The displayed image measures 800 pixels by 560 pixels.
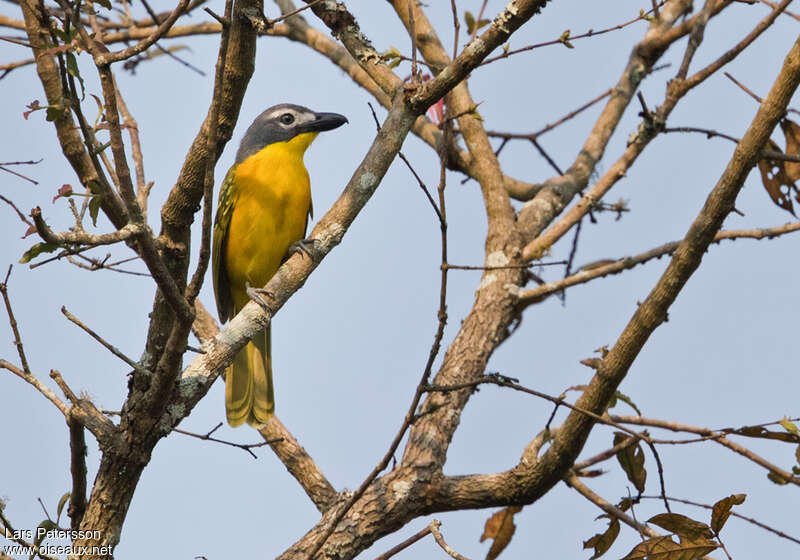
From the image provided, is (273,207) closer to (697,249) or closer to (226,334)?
(226,334)

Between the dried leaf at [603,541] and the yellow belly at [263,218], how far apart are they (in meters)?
2.64

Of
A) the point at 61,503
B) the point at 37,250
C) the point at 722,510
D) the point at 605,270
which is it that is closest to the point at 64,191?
the point at 37,250

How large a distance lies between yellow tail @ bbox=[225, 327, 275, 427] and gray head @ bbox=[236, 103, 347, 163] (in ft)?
4.33

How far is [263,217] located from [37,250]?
286 cm

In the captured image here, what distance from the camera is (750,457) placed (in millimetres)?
3506

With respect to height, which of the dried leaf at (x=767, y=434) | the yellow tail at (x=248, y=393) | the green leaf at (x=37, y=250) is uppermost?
the yellow tail at (x=248, y=393)

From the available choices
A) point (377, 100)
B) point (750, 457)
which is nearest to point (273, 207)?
point (377, 100)

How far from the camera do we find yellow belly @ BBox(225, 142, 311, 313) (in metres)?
5.58

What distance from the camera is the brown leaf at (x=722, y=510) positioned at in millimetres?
3215

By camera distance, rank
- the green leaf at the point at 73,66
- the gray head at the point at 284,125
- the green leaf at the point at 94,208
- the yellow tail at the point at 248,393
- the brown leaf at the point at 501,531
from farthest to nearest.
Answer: the gray head at the point at 284,125
the yellow tail at the point at 248,393
the brown leaf at the point at 501,531
the green leaf at the point at 94,208
the green leaf at the point at 73,66

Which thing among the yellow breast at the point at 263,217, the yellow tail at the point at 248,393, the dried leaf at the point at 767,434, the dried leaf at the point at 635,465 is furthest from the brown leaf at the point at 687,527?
the yellow breast at the point at 263,217

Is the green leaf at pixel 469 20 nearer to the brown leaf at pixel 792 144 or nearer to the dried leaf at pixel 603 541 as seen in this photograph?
the brown leaf at pixel 792 144

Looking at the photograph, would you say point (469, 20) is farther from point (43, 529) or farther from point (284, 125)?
point (43, 529)

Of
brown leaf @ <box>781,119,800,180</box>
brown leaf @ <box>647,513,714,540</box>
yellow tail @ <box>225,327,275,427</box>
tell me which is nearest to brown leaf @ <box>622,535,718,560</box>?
brown leaf @ <box>647,513,714,540</box>
